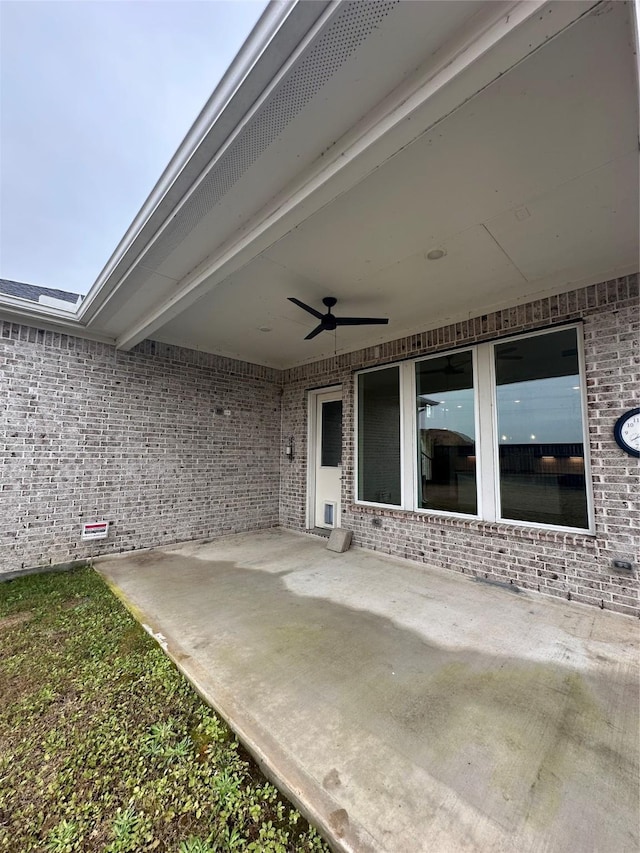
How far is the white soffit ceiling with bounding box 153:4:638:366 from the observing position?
166 cm

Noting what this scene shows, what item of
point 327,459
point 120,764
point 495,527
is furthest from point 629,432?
point 120,764

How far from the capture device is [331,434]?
6004 millimetres

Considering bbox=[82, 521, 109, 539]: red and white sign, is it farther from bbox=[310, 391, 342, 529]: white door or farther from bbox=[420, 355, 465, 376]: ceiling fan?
bbox=[420, 355, 465, 376]: ceiling fan

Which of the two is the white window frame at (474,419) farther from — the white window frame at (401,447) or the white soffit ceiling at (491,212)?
the white soffit ceiling at (491,212)

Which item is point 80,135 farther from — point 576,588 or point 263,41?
point 576,588

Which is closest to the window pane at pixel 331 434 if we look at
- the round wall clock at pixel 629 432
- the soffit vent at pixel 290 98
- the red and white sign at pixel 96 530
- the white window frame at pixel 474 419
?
the white window frame at pixel 474 419

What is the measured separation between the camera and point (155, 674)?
2.17 metres

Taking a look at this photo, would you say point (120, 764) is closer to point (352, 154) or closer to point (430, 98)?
point (352, 154)

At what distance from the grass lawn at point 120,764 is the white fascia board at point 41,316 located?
3378mm

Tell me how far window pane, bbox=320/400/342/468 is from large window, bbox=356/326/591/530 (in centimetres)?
81

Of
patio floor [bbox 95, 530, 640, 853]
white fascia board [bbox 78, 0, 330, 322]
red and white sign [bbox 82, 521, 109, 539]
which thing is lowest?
patio floor [bbox 95, 530, 640, 853]

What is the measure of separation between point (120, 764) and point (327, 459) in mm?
4708

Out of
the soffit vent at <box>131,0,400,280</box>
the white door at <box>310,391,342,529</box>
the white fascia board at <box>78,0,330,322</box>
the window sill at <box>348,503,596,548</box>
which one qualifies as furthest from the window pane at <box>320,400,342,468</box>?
the soffit vent at <box>131,0,400,280</box>

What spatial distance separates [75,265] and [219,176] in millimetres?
17964
